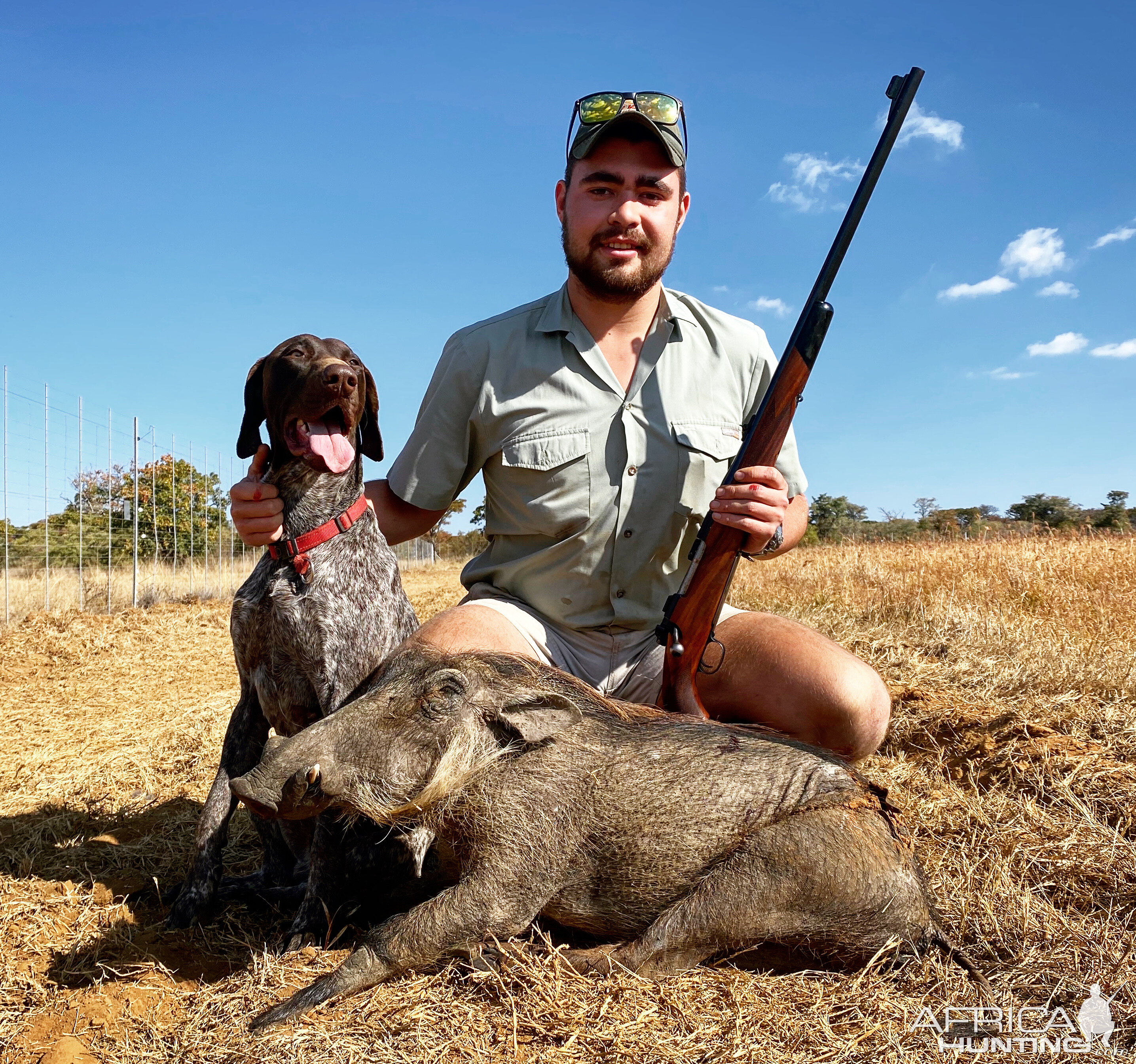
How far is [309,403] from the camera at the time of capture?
3688 mm

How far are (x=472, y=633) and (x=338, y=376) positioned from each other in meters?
1.20

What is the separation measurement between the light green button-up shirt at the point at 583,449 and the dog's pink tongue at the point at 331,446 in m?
0.60

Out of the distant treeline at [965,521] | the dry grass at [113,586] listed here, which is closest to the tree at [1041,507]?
the distant treeline at [965,521]

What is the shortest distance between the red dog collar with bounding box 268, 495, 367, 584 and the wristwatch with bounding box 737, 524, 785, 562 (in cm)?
171

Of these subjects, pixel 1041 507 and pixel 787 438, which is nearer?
pixel 787 438

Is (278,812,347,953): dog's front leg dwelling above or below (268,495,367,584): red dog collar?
below

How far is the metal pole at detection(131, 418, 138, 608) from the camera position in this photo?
1727 cm

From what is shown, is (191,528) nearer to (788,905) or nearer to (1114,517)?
(788,905)

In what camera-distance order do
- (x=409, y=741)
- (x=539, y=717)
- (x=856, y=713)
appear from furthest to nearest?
(x=856, y=713) < (x=539, y=717) < (x=409, y=741)

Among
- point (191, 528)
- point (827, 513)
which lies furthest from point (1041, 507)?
point (191, 528)

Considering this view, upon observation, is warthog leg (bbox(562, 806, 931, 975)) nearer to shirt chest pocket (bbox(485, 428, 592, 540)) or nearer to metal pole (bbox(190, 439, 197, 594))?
shirt chest pocket (bbox(485, 428, 592, 540))

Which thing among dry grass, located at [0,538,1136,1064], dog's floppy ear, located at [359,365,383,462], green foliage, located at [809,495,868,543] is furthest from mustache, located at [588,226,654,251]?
green foliage, located at [809,495,868,543]

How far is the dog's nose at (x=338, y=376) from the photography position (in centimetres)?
359

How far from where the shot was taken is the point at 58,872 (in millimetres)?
3904
